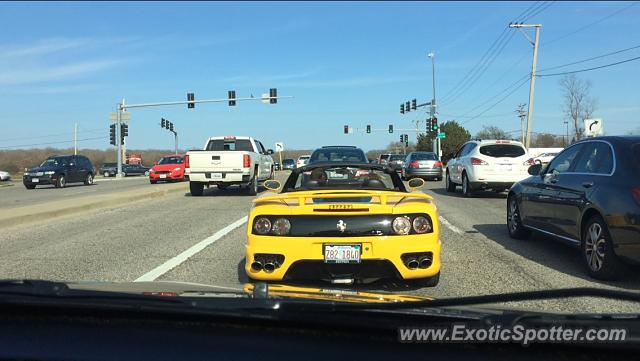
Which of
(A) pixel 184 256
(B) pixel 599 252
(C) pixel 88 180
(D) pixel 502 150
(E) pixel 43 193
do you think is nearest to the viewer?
(B) pixel 599 252

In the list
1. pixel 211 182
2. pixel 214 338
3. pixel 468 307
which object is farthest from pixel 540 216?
pixel 211 182

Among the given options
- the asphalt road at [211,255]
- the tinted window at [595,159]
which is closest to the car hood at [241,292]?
the asphalt road at [211,255]

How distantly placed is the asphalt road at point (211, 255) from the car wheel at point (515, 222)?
190 millimetres

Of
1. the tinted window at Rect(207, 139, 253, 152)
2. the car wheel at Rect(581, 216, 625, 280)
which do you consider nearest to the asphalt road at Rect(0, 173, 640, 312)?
the car wheel at Rect(581, 216, 625, 280)

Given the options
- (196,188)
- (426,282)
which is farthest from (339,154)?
(196,188)

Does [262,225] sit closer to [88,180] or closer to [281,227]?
[281,227]

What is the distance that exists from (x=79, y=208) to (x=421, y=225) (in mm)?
11043

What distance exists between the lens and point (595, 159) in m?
6.64

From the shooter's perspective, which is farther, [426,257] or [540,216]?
[540,216]

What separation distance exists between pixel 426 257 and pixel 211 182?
1452cm

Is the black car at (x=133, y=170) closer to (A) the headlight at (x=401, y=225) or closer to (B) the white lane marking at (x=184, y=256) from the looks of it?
(B) the white lane marking at (x=184, y=256)

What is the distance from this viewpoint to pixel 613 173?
598cm

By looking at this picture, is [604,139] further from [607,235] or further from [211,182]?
[211,182]

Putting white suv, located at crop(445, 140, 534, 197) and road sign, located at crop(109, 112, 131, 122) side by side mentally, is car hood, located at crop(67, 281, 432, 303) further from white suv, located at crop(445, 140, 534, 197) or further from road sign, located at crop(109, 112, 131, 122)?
road sign, located at crop(109, 112, 131, 122)
